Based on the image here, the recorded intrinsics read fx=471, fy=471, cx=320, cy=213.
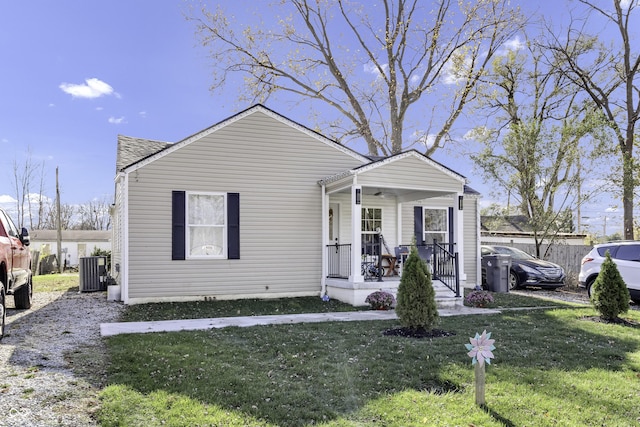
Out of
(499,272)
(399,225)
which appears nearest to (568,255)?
(499,272)

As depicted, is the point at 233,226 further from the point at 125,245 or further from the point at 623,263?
the point at 623,263

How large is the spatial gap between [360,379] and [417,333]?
234 cm

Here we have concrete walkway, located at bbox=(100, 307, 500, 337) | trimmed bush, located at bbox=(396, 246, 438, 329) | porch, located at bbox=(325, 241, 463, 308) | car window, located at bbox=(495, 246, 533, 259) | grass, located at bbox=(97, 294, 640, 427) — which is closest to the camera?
grass, located at bbox=(97, 294, 640, 427)

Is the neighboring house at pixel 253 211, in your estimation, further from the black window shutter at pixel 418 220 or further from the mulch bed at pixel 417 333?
the mulch bed at pixel 417 333

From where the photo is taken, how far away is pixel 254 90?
24250 mm

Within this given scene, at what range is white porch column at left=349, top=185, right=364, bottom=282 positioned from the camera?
33.9 feet

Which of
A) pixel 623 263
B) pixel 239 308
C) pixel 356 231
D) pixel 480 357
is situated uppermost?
pixel 356 231

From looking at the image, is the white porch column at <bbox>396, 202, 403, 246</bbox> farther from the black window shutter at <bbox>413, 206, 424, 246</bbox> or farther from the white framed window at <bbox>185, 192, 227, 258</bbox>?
the white framed window at <bbox>185, 192, 227, 258</bbox>

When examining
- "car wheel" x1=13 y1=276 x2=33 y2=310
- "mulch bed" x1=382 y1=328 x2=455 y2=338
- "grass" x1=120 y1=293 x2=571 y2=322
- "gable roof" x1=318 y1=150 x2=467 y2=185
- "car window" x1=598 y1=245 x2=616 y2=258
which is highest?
"gable roof" x1=318 y1=150 x2=467 y2=185

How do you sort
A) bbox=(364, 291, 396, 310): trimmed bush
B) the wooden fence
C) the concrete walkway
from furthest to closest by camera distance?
the wooden fence → bbox=(364, 291, 396, 310): trimmed bush → the concrete walkway

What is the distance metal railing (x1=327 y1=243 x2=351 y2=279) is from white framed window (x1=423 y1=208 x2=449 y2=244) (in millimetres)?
2919

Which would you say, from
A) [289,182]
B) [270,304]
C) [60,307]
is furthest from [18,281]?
[289,182]

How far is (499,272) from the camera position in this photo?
1388 centimetres

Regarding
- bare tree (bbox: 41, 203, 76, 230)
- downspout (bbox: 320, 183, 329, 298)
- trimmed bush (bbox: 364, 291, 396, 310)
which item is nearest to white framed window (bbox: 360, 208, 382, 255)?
downspout (bbox: 320, 183, 329, 298)
